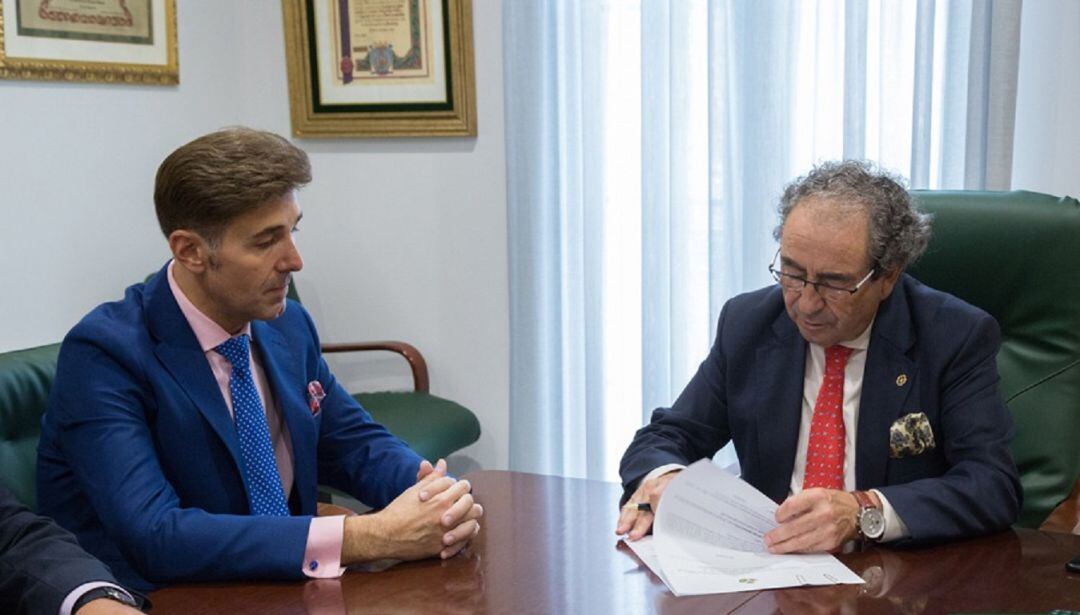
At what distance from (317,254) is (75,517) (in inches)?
94.5

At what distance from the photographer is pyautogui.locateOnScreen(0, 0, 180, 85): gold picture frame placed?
3.40m

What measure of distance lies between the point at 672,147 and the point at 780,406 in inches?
59.1

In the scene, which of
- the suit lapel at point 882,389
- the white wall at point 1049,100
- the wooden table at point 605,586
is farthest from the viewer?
the white wall at point 1049,100

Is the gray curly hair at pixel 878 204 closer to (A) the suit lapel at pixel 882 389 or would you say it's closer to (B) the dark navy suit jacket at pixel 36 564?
(A) the suit lapel at pixel 882 389

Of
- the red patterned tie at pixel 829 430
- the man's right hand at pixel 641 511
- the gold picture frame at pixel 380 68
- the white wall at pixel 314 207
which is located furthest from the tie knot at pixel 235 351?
the gold picture frame at pixel 380 68

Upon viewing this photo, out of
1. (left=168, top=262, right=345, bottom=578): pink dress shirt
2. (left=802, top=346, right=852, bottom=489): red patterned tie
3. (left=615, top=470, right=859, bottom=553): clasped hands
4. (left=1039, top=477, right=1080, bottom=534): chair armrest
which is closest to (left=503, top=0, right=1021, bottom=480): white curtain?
(left=1039, top=477, right=1080, bottom=534): chair armrest

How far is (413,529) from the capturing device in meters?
1.76

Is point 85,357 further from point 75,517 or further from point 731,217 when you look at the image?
point 731,217

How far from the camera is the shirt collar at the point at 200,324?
1.97m

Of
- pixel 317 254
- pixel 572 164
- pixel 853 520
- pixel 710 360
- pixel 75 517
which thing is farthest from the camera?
pixel 317 254

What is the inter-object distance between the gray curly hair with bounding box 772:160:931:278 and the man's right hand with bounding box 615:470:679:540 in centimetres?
51

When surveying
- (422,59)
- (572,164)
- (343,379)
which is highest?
(422,59)

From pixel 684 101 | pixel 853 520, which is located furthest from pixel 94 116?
pixel 853 520

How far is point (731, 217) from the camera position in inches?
137
